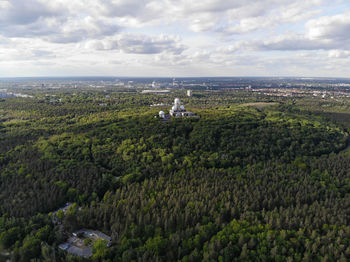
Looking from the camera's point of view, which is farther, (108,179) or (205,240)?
(108,179)

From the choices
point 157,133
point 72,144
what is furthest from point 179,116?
point 72,144

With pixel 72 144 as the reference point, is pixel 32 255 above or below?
below

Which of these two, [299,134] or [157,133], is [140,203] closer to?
[157,133]

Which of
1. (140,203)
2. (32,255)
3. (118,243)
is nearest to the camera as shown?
(32,255)

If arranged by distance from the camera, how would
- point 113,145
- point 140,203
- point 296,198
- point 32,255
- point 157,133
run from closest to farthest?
1. point 32,255
2. point 140,203
3. point 296,198
4. point 113,145
5. point 157,133

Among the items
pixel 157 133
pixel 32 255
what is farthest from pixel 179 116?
pixel 32 255

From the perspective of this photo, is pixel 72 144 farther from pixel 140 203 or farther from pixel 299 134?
pixel 299 134
